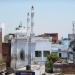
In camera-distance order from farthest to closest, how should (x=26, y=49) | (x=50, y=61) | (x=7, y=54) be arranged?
1. (x=26, y=49)
2. (x=7, y=54)
3. (x=50, y=61)

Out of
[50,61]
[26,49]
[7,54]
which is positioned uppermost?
[26,49]

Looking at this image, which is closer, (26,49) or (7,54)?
(7,54)

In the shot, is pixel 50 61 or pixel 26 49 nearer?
pixel 50 61

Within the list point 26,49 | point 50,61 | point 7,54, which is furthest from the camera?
point 26,49

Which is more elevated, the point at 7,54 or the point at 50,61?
the point at 7,54

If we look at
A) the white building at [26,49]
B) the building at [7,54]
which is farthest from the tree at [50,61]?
the building at [7,54]

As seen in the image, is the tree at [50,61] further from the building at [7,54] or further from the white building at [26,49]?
the building at [7,54]

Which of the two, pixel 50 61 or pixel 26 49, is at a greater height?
pixel 26 49

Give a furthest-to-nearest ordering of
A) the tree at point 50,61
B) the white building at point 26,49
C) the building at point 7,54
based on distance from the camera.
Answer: the white building at point 26,49, the building at point 7,54, the tree at point 50,61

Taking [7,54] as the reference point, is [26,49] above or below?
above

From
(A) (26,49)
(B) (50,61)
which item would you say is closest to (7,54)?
(A) (26,49)

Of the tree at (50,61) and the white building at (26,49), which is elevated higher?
the white building at (26,49)

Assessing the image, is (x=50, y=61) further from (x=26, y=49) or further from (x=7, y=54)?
(x=7, y=54)

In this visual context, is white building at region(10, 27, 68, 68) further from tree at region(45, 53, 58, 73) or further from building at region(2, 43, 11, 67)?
tree at region(45, 53, 58, 73)
